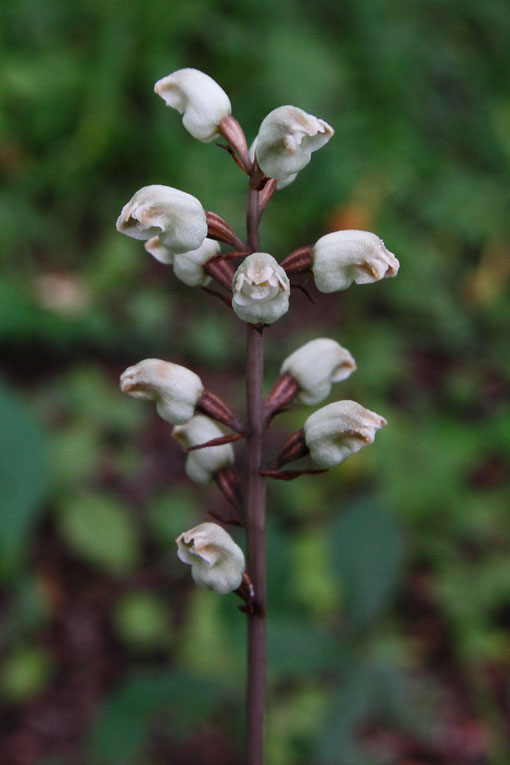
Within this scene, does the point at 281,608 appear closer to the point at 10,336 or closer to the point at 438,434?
the point at 438,434

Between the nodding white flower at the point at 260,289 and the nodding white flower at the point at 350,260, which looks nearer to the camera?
the nodding white flower at the point at 260,289

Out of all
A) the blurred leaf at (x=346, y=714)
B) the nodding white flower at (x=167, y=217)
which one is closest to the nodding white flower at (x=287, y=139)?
the nodding white flower at (x=167, y=217)

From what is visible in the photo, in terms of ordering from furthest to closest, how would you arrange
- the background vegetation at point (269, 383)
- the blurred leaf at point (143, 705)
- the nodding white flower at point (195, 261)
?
1. the background vegetation at point (269, 383)
2. the blurred leaf at point (143, 705)
3. the nodding white flower at point (195, 261)

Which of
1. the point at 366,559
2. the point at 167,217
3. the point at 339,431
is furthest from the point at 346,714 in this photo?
the point at 167,217

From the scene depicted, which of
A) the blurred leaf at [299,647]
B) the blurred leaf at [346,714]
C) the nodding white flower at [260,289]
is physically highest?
the nodding white flower at [260,289]

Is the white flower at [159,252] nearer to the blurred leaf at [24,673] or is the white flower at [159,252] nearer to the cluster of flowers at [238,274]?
the cluster of flowers at [238,274]

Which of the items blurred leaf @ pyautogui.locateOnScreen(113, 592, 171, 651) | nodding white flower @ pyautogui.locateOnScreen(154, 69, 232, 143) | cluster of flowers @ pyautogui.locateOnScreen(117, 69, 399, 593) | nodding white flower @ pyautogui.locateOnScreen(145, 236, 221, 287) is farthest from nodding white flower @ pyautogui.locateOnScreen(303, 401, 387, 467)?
blurred leaf @ pyautogui.locateOnScreen(113, 592, 171, 651)

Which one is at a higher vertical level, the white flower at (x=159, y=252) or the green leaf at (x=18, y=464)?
the white flower at (x=159, y=252)

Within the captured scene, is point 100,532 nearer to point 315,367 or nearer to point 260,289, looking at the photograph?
point 315,367
